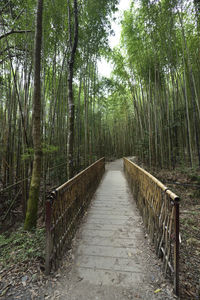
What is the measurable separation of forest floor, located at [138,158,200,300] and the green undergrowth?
1397 millimetres

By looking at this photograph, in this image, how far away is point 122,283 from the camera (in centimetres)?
121

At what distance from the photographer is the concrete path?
3.69ft

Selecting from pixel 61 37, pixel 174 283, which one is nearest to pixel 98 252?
pixel 174 283

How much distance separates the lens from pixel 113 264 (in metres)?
1.42

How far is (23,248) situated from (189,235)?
2.20 metres

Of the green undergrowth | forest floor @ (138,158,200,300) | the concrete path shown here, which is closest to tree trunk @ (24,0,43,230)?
the green undergrowth

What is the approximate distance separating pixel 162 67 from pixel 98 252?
5793mm

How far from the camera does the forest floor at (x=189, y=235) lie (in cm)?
118

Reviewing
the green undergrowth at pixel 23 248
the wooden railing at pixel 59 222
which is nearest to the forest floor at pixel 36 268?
the green undergrowth at pixel 23 248

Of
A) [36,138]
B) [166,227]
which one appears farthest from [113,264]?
[36,138]

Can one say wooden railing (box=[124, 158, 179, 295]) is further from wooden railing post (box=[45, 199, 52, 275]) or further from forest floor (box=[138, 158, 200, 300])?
wooden railing post (box=[45, 199, 52, 275])

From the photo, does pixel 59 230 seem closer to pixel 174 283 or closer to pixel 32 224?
pixel 32 224

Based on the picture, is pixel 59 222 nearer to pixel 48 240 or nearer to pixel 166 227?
pixel 48 240

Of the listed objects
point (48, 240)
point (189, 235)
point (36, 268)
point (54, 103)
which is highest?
point (54, 103)
